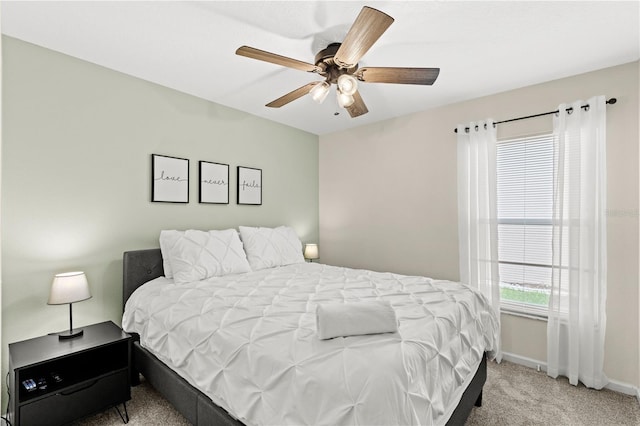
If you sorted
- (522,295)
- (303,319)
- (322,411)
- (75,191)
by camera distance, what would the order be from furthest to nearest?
(522,295) < (75,191) < (303,319) < (322,411)

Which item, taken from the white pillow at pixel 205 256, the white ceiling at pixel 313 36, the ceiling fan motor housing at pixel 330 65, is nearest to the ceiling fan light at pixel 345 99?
the ceiling fan motor housing at pixel 330 65

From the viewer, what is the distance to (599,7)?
204cm

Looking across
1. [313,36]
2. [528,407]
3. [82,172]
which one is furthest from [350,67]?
[528,407]

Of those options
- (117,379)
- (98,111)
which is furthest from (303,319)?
(98,111)

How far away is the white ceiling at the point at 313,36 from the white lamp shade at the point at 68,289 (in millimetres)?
1643

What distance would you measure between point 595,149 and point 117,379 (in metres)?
3.89

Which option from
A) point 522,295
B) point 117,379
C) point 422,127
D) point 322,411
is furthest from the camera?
point 422,127

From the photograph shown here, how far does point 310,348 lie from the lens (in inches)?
60.8

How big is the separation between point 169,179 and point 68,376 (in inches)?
65.9

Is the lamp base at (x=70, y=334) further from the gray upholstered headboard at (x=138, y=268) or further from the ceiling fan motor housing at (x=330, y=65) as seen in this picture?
the ceiling fan motor housing at (x=330, y=65)

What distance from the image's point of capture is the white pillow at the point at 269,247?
3.33 metres

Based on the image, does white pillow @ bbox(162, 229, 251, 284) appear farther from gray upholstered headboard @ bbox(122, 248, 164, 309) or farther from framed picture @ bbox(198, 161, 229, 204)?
framed picture @ bbox(198, 161, 229, 204)

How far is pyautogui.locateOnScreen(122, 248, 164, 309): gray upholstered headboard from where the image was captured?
274cm

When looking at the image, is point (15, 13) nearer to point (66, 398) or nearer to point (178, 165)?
point (178, 165)
